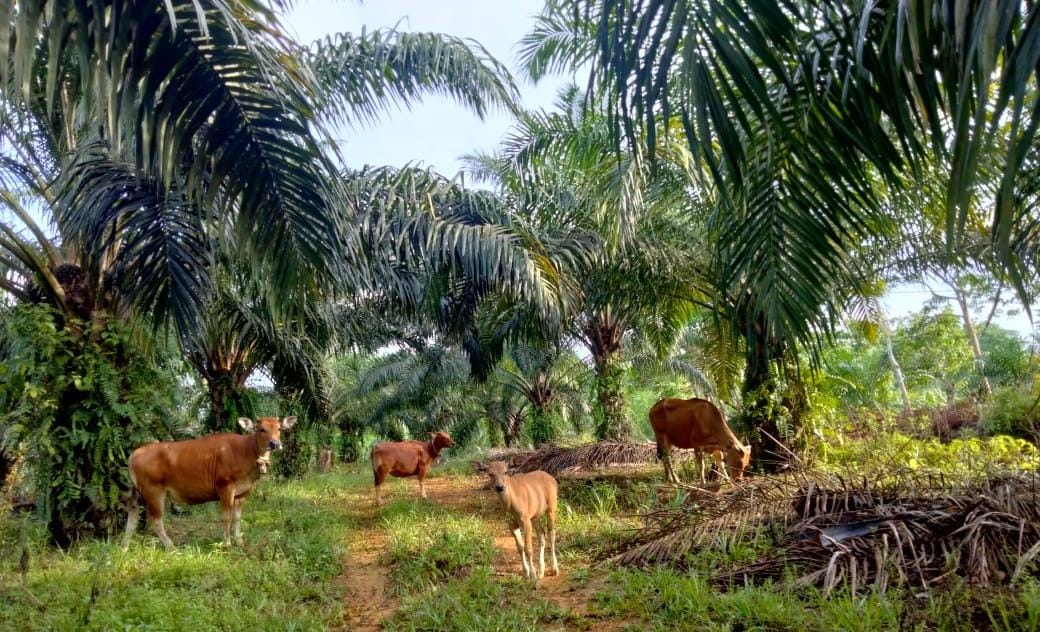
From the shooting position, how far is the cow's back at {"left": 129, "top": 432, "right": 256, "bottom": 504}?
265 inches

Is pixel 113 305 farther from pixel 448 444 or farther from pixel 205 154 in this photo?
pixel 448 444

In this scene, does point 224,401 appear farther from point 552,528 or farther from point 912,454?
A: point 912,454

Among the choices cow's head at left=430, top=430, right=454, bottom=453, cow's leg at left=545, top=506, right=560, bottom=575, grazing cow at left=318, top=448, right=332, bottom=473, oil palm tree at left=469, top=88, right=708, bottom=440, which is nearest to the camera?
cow's leg at left=545, top=506, right=560, bottom=575

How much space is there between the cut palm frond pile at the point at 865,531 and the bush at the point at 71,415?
16.9ft

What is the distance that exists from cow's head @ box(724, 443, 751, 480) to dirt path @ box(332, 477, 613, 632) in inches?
114

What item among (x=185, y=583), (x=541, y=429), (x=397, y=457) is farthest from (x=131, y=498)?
(x=541, y=429)

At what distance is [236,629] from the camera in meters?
4.34

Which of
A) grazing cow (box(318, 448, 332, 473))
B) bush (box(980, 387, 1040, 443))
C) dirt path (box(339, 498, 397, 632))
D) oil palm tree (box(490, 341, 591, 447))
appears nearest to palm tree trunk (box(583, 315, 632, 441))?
oil palm tree (box(490, 341, 591, 447))

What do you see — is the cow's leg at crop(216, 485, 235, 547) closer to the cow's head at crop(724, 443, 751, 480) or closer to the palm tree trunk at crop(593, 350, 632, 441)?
the cow's head at crop(724, 443, 751, 480)

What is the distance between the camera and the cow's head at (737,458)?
8.27 meters

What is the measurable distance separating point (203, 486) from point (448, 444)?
5.13 metres

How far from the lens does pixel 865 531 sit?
14.4 feet

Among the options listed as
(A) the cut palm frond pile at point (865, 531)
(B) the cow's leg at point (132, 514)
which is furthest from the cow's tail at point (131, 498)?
(A) the cut palm frond pile at point (865, 531)

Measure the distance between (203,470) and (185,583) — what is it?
6.03 feet
